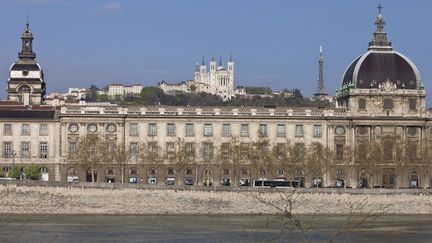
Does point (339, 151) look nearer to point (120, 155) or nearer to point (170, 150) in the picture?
point (170, 150)

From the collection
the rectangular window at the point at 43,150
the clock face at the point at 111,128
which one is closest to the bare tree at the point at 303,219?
the clock face at the point at 111,128

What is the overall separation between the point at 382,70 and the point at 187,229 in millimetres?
55471

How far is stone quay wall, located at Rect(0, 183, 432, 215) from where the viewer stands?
84.2 m

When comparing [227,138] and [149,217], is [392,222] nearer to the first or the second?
[149,217]

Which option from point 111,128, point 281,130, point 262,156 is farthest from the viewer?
point 281,130

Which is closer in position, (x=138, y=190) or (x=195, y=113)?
(x=138, y=190)

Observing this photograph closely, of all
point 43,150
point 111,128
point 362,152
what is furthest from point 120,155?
point 362,152

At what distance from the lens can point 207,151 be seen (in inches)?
4530

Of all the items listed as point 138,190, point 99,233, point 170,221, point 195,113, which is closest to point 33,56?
point 195,113

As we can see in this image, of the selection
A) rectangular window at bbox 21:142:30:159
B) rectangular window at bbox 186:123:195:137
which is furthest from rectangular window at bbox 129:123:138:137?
rectangular window at bbox 21:142:30:159

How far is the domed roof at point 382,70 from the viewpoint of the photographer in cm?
11806

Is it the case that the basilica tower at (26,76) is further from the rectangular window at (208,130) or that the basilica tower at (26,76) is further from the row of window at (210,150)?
the rectangular window at (208,130)

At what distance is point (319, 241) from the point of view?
187ft

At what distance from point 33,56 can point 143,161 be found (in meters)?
26.7
